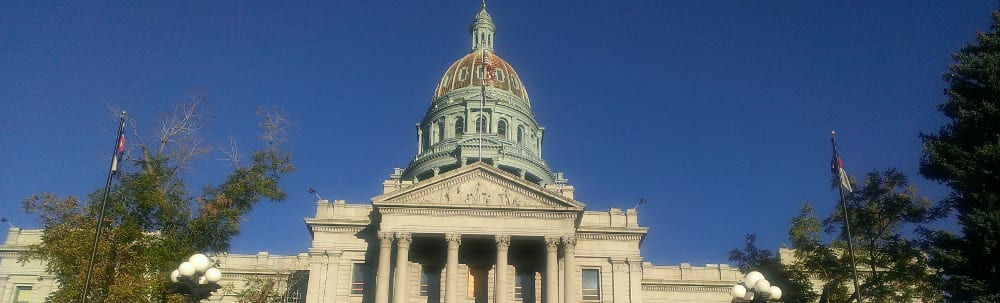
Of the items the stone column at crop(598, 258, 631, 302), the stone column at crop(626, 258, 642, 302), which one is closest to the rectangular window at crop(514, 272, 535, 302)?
the stone column at crop(598, 258, 631, 302)

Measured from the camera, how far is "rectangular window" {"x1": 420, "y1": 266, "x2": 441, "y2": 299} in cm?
4628

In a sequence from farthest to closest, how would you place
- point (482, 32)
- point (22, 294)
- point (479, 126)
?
point (482, 32) → point (479, 126) → point (22, 294)

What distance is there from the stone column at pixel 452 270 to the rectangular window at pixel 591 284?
26.0 feet

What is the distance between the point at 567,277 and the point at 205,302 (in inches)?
799

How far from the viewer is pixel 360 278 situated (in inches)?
1831

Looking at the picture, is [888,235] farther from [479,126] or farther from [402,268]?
[479,126]

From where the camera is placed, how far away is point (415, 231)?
44.5 meters

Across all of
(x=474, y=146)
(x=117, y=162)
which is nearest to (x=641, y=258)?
(x=474, y=146)

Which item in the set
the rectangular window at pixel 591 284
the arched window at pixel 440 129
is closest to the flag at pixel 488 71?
the arched window at pixel 440 129

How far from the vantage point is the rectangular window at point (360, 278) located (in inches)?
1817

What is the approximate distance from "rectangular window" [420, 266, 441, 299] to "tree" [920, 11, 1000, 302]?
83.8 ft

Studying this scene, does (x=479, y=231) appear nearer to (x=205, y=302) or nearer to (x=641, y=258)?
(x=641, y=258)

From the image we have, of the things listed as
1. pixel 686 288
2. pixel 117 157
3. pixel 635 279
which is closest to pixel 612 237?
pixel 635 279

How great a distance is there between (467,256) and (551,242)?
558cm
